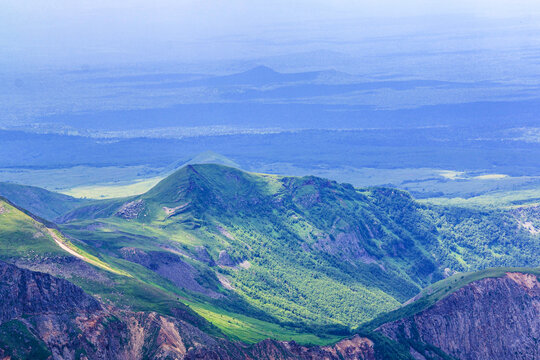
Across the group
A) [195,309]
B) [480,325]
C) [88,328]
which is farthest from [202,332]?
[480,325]

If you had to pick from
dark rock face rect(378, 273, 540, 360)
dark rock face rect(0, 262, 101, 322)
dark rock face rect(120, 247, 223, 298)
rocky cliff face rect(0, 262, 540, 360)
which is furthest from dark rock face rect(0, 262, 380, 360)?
dark rock face rect(120, 247, 223, 298)

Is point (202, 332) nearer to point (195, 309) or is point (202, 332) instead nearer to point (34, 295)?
point (34, 295)

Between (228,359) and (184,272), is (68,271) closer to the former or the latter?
(228,359)

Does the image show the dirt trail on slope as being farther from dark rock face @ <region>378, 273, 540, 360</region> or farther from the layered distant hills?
dark rock face @ <region>378, 273, 540, 360</region>

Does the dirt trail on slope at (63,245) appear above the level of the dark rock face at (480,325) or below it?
above

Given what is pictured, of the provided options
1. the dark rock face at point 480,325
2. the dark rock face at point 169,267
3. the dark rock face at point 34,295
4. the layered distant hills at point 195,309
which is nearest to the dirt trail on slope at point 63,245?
the layered distant hills at point 195,309

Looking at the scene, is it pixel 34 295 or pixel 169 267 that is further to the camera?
pixel 169 267

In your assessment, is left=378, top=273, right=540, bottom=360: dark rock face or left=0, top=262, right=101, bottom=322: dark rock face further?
left=378, top=273, right=540, bottom=360: dark rock face

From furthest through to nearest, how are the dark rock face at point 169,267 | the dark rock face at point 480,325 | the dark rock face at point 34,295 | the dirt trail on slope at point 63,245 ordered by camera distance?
1. the dark rock face at point 169,267
2. the dark rock face at point 480,325
3. the dirt trail on slope at point 63,245
4. the dark rock face at point 34,295

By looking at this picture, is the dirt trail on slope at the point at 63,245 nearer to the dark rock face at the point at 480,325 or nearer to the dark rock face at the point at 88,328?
the dark rock face at the point at 88,328
